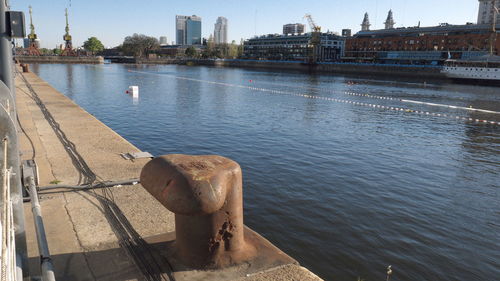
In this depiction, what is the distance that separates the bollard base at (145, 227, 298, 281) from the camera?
4293 millimetres

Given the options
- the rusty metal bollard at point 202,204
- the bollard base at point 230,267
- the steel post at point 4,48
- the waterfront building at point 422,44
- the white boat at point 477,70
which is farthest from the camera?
the waterfront building at point 422,44

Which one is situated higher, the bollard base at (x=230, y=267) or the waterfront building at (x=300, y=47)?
the waterfront building at (x=300, y=47)

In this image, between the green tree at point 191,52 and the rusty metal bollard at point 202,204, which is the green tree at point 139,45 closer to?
the green tree at point 191,52

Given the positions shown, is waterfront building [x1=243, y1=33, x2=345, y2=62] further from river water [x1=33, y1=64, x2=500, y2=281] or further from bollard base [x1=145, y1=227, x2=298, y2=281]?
bollard base [x1=145, y1=227, x2=298, y2=281]

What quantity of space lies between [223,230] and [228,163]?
781mm

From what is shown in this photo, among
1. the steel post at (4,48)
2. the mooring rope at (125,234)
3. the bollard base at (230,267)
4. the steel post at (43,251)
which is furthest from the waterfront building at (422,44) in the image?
the steel post at (43,251)

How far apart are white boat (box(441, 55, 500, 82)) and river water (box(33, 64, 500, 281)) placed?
2382 inches

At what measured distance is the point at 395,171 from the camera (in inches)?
516

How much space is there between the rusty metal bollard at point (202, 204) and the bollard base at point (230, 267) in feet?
0.25

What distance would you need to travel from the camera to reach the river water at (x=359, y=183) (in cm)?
745

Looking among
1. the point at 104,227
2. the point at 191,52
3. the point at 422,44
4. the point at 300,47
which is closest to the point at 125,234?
the point at 104,227

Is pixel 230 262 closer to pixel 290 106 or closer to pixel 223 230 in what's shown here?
pixel 223 230

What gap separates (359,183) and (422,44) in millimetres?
129942

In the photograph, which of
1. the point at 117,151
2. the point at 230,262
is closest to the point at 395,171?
the point at 117,151
